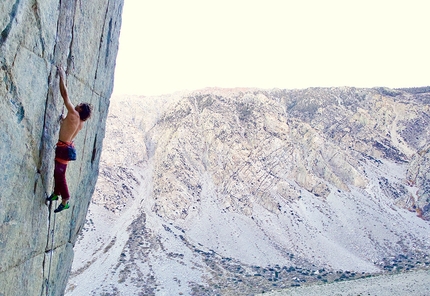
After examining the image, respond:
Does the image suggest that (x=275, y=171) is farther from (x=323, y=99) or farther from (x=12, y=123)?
(x=12, y=123)

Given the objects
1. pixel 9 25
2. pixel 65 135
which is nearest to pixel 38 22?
pixel 9 25

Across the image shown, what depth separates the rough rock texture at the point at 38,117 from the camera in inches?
159

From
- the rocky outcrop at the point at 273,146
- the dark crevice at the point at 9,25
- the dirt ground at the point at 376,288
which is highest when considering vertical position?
the dark crevice at the point at 9,25

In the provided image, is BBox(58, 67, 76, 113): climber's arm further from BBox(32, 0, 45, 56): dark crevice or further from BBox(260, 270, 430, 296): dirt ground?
BBox(260, 270, 430, 296): dirt ground

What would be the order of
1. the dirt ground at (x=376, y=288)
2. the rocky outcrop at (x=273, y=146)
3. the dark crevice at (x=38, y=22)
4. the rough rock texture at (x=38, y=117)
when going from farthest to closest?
1. the rocky outcrop at (x=273, y=146)
2. the dirt ground at (x=376, y=288)
3. the dark crevice at (x=38, y=22)
4. the rough rock texture at (x=38, y=117)

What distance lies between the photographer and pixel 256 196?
2274 inches

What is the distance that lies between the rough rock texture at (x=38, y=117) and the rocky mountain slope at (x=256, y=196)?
2937cm

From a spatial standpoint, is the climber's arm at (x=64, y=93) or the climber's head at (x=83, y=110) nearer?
the climber's arm at (x=64, y=93)

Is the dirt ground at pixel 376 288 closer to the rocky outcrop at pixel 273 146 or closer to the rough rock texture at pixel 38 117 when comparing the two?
the rocky outcrop at pixel 273 146

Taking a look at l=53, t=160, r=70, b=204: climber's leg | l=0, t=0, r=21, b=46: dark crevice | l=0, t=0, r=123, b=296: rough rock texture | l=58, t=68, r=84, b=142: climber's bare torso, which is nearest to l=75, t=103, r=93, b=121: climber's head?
l=58, t=68, r=84, b=142: climber's bare torso

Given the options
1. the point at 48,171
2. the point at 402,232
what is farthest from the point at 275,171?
the point at 48,171

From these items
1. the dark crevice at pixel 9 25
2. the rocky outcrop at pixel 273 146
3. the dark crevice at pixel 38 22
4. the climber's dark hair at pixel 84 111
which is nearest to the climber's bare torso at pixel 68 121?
the climber's dark hair at pixel 84 111

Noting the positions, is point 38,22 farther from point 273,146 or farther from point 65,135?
point 273,146

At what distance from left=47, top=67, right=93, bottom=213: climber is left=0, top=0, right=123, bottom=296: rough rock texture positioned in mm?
131
